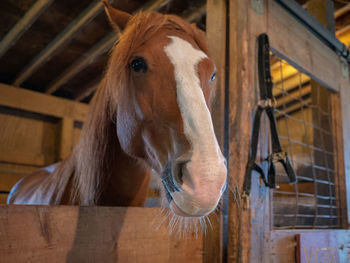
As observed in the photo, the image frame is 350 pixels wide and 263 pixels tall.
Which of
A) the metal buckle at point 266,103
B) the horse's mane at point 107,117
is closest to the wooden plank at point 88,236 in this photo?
the horse's mane at point 107,117

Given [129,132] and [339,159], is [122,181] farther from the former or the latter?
[339,159]

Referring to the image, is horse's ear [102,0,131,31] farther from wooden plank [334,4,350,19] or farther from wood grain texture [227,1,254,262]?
wooden plank [334,4,350,19]

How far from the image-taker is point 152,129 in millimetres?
936

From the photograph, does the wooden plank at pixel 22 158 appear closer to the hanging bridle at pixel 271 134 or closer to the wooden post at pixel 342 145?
the hanging bridle at pixel 271 134

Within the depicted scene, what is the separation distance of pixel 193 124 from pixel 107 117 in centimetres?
61

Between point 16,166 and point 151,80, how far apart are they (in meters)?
2.89

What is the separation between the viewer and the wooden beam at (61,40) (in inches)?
81.0

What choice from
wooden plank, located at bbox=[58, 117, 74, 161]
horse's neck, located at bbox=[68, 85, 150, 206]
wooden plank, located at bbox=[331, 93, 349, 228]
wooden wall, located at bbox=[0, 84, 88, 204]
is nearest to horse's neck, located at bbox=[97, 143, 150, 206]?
horse's neck, located at bbox=[68, 85, 150, 206]

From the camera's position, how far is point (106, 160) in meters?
1.29

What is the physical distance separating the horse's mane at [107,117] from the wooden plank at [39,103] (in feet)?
6.73

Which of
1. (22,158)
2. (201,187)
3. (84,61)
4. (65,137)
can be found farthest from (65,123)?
(201,187)

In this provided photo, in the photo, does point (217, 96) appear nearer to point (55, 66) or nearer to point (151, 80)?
point (151, 80)

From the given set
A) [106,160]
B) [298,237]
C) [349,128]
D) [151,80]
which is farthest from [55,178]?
[349,128]

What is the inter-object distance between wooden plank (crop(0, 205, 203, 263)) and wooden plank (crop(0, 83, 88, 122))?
8.49 ft
